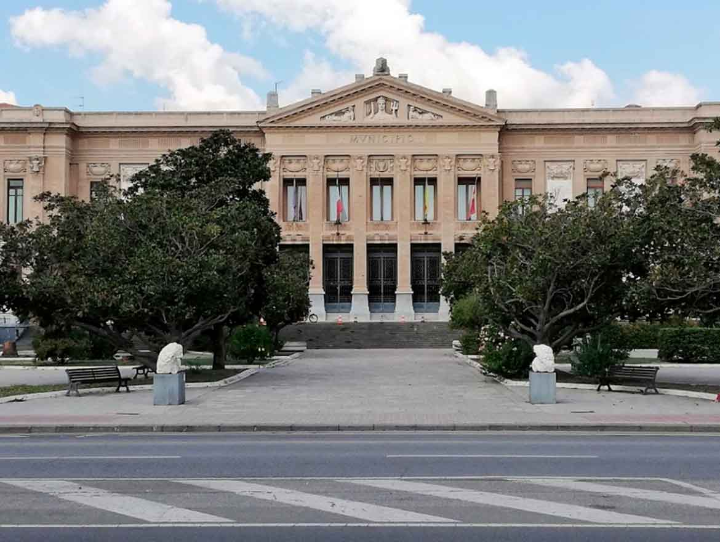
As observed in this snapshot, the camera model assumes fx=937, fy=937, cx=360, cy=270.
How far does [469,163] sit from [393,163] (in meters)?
5.99

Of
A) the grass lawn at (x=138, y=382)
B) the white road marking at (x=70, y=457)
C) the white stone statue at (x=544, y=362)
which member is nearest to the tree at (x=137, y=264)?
the grass lawn at (x=138, y=382)

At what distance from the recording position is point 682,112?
75438 mm

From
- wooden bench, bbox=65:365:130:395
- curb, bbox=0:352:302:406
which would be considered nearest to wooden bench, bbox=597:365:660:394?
curb, bbox=0:352:302:406

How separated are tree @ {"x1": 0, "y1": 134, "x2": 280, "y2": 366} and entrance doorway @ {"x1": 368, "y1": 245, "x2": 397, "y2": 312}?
41262 millimetres

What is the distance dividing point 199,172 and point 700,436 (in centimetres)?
2246

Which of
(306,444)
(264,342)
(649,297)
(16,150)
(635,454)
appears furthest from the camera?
(16,150)

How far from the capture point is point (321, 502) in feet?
33.4

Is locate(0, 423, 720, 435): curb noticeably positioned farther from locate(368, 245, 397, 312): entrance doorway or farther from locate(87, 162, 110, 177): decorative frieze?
locate(87, 162, 110, 177): decorative frieze

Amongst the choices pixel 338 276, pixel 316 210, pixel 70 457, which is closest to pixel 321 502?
A: pixel 70 457

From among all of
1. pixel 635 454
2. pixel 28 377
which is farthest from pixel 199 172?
pixel 635 454

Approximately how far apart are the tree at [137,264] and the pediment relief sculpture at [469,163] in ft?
142

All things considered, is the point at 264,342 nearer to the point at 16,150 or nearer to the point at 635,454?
the point at 635,454

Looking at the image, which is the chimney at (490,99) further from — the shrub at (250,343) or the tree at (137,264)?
the tree at (137,264)

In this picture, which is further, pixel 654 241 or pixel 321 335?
pixel 321 335
